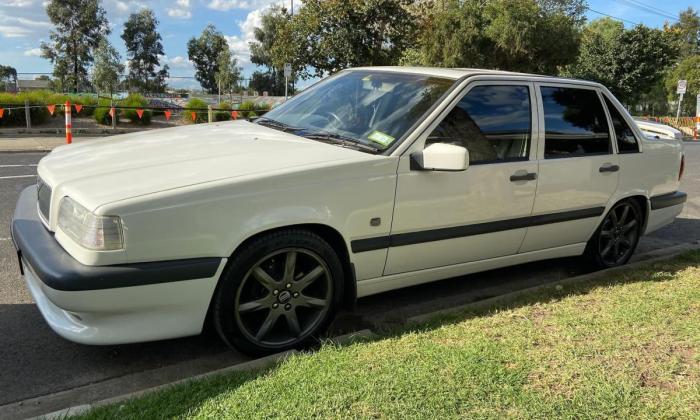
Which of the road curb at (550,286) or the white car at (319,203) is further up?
the white car at (319,203)

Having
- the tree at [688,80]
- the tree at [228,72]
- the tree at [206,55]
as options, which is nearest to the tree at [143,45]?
the tree at [206,55]

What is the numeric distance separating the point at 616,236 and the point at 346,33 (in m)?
14.9

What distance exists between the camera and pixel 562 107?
444cm

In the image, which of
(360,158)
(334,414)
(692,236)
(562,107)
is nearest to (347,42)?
(692,236)

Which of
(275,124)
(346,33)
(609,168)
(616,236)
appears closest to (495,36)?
(346,33)

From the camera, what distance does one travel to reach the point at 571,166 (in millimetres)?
4328

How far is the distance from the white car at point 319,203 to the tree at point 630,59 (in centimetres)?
2988

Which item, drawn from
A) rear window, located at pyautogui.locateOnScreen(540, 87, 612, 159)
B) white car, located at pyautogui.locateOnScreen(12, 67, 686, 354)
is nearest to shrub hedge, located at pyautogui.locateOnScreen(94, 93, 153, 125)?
white car, located at pyautogui.locateOnScreen(12, 67, 686, 354)

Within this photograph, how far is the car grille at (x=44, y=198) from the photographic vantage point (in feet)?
10.4

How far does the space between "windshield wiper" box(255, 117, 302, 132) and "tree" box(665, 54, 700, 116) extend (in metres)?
53.8

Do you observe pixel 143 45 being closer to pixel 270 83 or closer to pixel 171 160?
pixel 270 83

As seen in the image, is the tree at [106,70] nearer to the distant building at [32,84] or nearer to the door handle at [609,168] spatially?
the distant building at [32,84]

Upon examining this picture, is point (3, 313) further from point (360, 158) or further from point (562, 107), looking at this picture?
point (562, 107)

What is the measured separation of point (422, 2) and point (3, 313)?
936 inches
